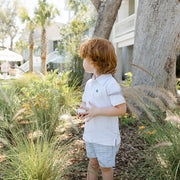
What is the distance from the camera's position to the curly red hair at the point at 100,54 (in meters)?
1.65

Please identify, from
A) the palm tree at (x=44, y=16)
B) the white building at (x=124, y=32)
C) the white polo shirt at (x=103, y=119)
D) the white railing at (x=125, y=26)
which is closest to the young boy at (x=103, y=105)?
the white polo shirt at (x=103, y=119)

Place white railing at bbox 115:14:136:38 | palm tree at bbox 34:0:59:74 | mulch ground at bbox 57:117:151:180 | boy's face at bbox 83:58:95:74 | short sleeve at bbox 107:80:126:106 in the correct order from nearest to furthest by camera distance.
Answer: short sleeve at bbox 107:80:126:106, boy's face at bbox 83:58:95:74, mulch ground at bbox 57:117:151:180, white railing at bbox 115:14:136:38, palm tree at bbox 34:0:59:74

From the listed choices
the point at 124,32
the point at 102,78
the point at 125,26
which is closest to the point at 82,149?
the point at 102,78

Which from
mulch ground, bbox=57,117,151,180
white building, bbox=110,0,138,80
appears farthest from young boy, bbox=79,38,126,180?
white building, bbox=110,0,138,80

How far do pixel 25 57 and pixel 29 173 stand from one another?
4053cm

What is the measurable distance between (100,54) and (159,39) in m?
2.36

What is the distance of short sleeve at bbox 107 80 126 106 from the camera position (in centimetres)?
160

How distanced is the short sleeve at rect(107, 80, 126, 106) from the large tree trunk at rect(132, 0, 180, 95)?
2.04 metres

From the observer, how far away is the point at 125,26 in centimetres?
1432

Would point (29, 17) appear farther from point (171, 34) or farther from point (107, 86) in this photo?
point (107, 86)

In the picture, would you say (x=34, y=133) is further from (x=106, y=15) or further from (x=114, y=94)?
(x=106, y=15)

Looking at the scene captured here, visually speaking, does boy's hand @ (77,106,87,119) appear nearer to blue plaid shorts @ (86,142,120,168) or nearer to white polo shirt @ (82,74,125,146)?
white polo shirt @ (82,74,125,146)

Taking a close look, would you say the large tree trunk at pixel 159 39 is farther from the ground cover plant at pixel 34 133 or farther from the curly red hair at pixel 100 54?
the curly red hair at pixel 100 54

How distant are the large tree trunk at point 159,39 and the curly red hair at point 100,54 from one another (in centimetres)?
198
